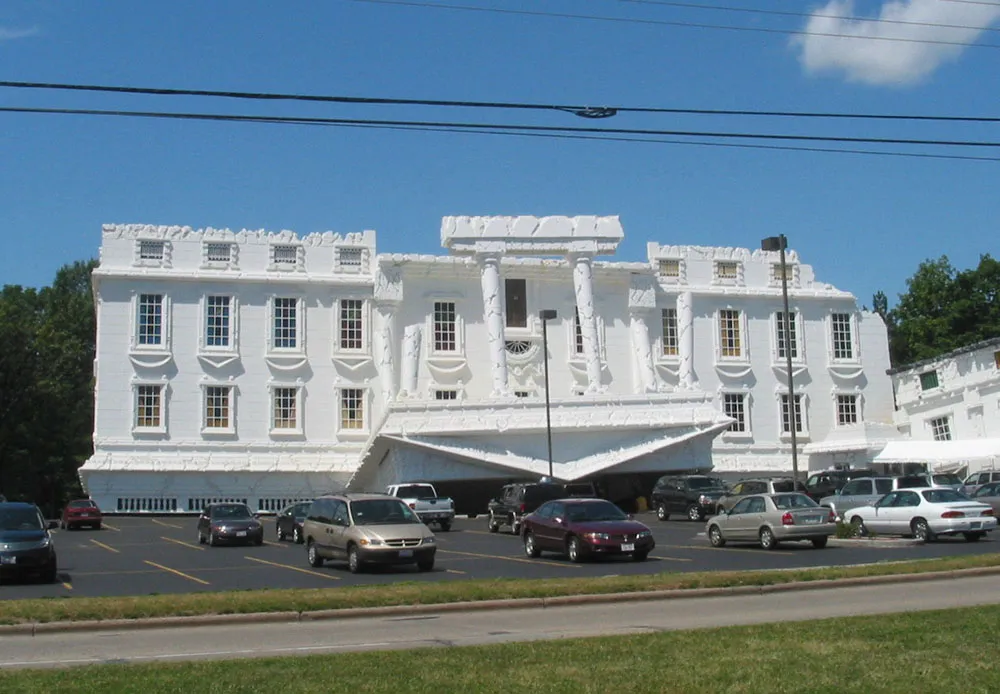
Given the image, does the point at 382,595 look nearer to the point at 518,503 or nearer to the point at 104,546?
the point at 518,503

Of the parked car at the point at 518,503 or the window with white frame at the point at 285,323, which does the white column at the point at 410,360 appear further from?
the parked car at the point at 518,503

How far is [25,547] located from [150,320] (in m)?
36.2

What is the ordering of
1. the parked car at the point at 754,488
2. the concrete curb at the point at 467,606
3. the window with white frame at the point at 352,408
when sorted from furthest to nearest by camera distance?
the window with white frame at the point at 352,408
the parked car at the point at 754,488
the concrete curb at the point at 467,606

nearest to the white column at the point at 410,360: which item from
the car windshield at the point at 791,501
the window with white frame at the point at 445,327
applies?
the window with white frame at the point at 445,327

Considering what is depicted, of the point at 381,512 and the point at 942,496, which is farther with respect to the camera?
the point at 942,496

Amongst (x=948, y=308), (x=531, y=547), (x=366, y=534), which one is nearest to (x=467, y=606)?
(x=366, y=534)

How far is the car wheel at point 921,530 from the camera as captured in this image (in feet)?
103

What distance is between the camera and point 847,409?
6856cm

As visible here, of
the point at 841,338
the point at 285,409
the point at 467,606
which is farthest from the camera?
the point at 841,338

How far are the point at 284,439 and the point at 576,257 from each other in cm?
1747

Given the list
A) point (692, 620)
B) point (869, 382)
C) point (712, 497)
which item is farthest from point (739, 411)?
point (692, 620)

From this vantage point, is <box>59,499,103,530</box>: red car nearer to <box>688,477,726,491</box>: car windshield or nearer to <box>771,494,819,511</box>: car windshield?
<box>688,477,726,491</box>: car windshield

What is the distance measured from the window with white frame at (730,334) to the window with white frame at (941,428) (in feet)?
35.4

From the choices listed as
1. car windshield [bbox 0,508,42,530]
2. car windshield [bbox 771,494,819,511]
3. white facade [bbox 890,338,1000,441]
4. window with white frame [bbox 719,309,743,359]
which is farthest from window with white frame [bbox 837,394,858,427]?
car windshield [bbox 0,508,42,530]
